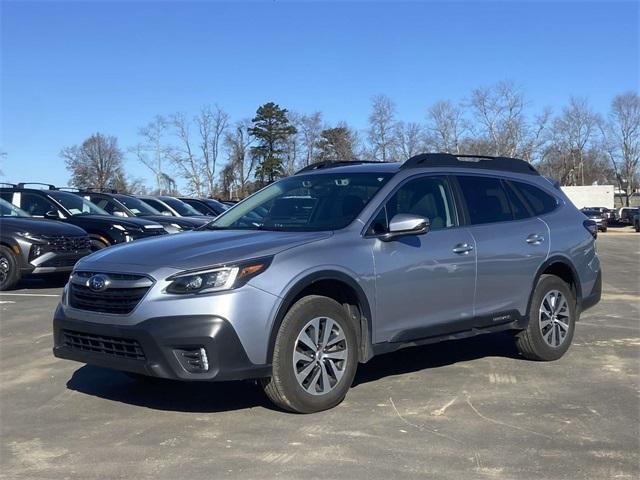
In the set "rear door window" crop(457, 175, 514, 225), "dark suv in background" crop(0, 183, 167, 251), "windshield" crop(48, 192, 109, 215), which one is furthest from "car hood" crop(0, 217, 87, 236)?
"rear door window" crop(457, 175, 514, 225)

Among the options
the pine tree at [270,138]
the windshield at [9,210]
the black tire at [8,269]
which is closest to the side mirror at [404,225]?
the black tire at [8,269]

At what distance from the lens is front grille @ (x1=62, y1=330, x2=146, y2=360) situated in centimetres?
468

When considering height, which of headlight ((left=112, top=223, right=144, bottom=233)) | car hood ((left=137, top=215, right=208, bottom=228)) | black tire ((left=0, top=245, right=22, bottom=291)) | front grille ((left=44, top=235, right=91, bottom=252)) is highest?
car hood ((left=137, top=215, right=208, bottom=228))

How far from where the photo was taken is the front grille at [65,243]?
11.6m

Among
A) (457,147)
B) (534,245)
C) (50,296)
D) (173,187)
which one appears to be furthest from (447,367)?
(173,187)

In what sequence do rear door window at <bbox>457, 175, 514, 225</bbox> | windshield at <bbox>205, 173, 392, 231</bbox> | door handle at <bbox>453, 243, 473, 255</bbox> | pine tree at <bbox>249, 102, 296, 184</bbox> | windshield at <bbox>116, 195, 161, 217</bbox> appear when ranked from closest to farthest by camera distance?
windshield at <bbox>205, 173, 392, 231</bbox> → door handle at <bbox>453, 243, 473, 255</bbox> → rear door window at <bbox>457, 175, 514, 225</bbox> → windshield at <bbox>116, 195, 161, 217</bbox> → pine tree at <bbox>249, 102, 296, 184</bbox>

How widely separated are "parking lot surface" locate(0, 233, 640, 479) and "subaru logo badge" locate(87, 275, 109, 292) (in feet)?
3.00

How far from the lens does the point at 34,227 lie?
11.6 m

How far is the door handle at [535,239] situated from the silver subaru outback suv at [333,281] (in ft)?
0.05

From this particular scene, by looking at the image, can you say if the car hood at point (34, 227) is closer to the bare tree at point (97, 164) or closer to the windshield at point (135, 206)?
the windshield at point (135, 206)

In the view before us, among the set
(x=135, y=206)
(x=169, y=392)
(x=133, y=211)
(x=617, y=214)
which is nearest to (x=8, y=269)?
(x=133, y=211)

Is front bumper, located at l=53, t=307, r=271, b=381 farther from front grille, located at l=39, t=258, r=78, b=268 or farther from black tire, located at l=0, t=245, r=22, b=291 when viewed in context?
black tire, located at l=0, t=245, r=22, b=291

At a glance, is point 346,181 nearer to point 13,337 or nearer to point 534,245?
point 534,245

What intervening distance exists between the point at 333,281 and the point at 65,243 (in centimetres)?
786
